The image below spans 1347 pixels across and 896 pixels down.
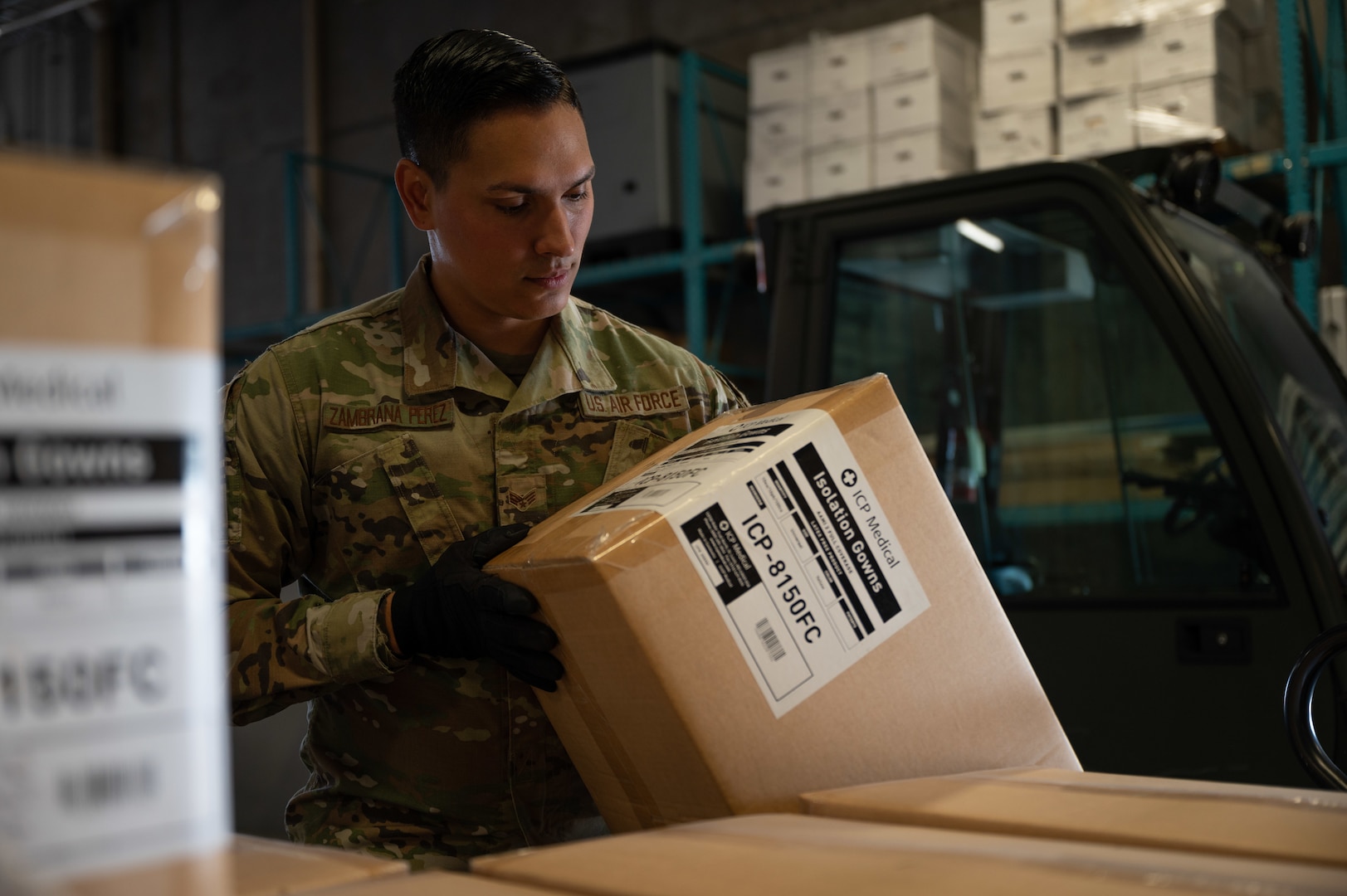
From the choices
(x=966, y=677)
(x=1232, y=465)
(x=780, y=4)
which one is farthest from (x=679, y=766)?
(x=780, y=4)

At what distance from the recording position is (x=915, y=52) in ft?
16.7

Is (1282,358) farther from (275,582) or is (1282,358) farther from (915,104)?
(915,104)

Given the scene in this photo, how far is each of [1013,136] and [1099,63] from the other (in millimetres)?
414

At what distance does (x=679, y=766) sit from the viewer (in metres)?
0.95

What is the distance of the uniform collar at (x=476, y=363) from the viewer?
59.0 inches

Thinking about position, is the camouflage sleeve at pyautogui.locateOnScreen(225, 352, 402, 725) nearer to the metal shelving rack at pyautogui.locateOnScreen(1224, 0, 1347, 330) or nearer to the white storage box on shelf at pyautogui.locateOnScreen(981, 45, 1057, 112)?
the metal shelving rack at pyautogui.locateOnScreen(1224, 0, 1347, 330)

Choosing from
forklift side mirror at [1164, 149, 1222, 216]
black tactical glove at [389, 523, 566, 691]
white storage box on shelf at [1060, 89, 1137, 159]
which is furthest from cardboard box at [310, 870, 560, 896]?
white storage box on shelf at [1060, 89, 1137, 159]

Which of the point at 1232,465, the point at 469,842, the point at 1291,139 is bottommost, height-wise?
the point at 469,842

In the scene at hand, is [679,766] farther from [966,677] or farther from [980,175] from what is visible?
[980,175]

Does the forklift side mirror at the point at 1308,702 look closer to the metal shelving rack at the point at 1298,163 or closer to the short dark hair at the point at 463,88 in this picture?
the short dark hair at the point at 463,88

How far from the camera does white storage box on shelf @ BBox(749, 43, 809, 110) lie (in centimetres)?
534

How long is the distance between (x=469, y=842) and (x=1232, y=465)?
1526 mm

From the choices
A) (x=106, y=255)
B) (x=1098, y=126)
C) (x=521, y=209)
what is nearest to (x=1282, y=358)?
(x=521, y=209)

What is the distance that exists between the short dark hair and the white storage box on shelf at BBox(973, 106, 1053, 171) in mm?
3469
